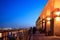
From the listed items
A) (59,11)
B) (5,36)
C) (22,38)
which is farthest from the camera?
(59,11)

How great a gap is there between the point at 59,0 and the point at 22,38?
13.1ft

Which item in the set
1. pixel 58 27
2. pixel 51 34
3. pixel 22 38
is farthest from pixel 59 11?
pixel 22 38

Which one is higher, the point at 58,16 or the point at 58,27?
the point at 58,16

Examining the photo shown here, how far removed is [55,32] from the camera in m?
8.79

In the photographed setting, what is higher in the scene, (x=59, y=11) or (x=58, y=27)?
(x=59, y=11)

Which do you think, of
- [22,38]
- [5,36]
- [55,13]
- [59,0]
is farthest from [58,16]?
[5,36]

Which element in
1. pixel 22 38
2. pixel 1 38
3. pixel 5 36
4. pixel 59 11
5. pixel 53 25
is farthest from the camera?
pixel 53 25

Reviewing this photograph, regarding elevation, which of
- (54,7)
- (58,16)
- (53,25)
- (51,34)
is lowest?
(51,34)

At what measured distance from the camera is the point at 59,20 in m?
8.42

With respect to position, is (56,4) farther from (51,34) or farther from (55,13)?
(51,34)

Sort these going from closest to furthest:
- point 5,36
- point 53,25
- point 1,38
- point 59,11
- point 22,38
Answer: point 1,38 → point 5,36 → point 22,38 → point 59,11 → point 53,25

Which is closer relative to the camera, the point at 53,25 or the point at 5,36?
the point at 5,36

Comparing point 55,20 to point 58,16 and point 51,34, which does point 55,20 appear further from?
point 51,34

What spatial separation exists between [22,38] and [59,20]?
369 cm
